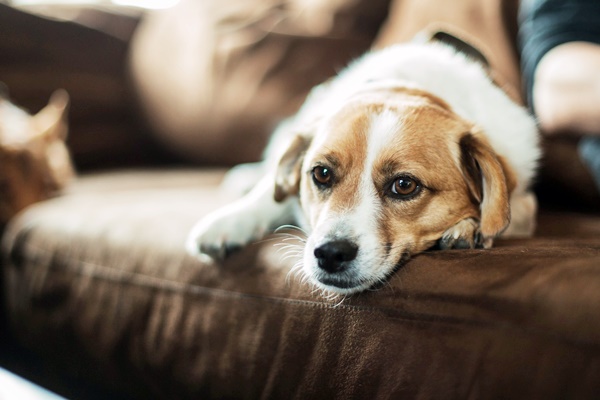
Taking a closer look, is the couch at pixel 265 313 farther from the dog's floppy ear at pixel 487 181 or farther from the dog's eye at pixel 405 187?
the dog's eye at pixel 405 187

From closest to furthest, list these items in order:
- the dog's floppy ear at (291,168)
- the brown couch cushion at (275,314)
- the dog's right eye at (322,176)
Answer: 1. the brown couch cushion at (275,314)
2. the dog's right eye at (322,176)
3. the dog's floppy ear at (291,168)

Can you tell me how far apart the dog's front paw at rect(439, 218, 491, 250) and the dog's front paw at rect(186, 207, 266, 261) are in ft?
1.50

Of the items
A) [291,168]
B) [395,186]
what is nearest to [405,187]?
[395,186]

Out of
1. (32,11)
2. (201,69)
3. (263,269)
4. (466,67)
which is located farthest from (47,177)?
(466,67)

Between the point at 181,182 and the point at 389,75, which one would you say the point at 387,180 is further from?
the point at 181,182

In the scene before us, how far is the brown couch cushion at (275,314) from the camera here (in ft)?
2.64

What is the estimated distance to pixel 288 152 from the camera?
4.62 feet

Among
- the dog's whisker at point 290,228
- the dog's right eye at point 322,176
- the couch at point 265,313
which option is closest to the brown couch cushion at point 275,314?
the couch at point 265,313

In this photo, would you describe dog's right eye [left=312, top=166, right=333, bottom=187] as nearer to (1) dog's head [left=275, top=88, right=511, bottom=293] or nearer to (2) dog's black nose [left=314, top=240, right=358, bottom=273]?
(1) dog's head [left=275, top=88, right=511, bottom=293]

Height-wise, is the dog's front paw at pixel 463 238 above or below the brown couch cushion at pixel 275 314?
above

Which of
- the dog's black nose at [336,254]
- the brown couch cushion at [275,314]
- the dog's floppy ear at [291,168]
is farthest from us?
the dog's floppy ear at [291,168]

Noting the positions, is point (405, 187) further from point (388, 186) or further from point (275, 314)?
point (275, 314)

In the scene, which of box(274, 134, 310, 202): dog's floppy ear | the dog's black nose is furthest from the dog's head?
box(274, 134, 310, 202): dog's floppy ear

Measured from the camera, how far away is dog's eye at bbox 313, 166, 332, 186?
4.14 feet
